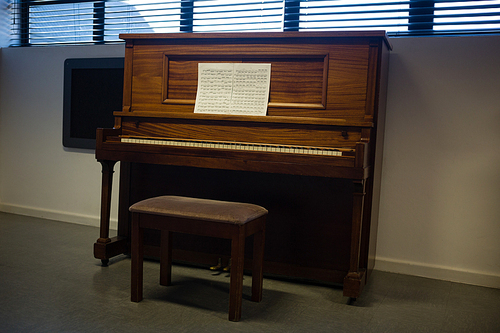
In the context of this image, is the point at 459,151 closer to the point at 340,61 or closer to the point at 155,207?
the point at 340,61

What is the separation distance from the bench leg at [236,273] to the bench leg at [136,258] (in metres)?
A: 0.45

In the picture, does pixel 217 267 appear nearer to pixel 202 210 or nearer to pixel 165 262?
pixel 165 262

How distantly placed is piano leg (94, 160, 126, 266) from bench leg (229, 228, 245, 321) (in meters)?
0.99

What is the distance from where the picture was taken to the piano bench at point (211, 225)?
2016 millimetres

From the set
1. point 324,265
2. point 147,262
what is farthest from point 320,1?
point 147,262

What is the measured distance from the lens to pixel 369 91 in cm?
239

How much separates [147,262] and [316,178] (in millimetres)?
1119

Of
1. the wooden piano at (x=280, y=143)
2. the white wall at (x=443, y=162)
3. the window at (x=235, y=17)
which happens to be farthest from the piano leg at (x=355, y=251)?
the window at (x=235, y=17)

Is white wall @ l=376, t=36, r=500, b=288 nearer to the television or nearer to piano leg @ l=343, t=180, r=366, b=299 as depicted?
piano leg @ l=343, t=180, r=366, b=299

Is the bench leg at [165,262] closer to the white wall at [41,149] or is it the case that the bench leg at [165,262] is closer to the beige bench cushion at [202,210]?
the beige bench cushion at [202,210]

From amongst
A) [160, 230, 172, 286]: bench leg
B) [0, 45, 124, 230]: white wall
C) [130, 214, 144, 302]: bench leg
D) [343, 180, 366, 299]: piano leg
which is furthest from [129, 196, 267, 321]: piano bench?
[0, 45, 124, 230]: white wall

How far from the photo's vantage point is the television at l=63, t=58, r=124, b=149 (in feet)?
11.7

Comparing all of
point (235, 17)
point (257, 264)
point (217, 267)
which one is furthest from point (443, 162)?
point (235, 17)

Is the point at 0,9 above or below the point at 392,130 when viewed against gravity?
above
